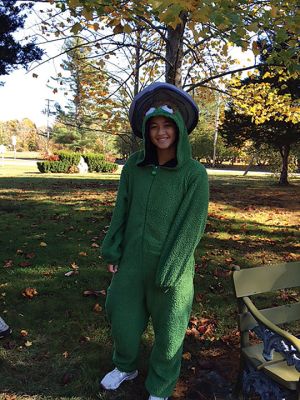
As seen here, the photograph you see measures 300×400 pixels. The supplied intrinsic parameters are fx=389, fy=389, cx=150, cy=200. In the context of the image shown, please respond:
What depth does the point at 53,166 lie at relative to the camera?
24.2 metres

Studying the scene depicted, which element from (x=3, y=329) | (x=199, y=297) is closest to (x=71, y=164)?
(x=199, y=297)

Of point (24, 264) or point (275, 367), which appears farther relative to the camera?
point (24, 264)

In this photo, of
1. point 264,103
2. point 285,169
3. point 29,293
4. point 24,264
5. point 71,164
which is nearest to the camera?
point 29,293

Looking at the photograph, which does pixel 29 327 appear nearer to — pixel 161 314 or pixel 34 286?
pixel 34 286

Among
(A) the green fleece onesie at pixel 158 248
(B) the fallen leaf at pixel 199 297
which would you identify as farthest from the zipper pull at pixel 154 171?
(B) the fallen leaf at pixel 199 297

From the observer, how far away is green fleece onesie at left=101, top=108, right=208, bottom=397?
2191 millimetres

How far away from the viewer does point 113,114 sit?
21.6ft

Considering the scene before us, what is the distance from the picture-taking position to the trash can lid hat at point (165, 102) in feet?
7.72

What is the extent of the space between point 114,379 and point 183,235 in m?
1.19

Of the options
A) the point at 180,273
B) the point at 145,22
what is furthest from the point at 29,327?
the point at 145,22

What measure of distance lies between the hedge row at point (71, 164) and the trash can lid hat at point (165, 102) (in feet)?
72.0

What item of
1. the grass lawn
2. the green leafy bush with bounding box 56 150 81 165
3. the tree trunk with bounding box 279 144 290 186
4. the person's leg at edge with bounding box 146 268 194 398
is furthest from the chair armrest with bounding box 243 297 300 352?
the green leafy bush with bounding box 56 150 81 165

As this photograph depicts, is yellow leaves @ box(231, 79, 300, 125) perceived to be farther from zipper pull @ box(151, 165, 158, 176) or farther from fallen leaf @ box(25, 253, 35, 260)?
zipper pull @ box(151, 165, 158, 176)

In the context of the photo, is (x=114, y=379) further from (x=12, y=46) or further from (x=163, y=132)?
(x=12, y=46)
